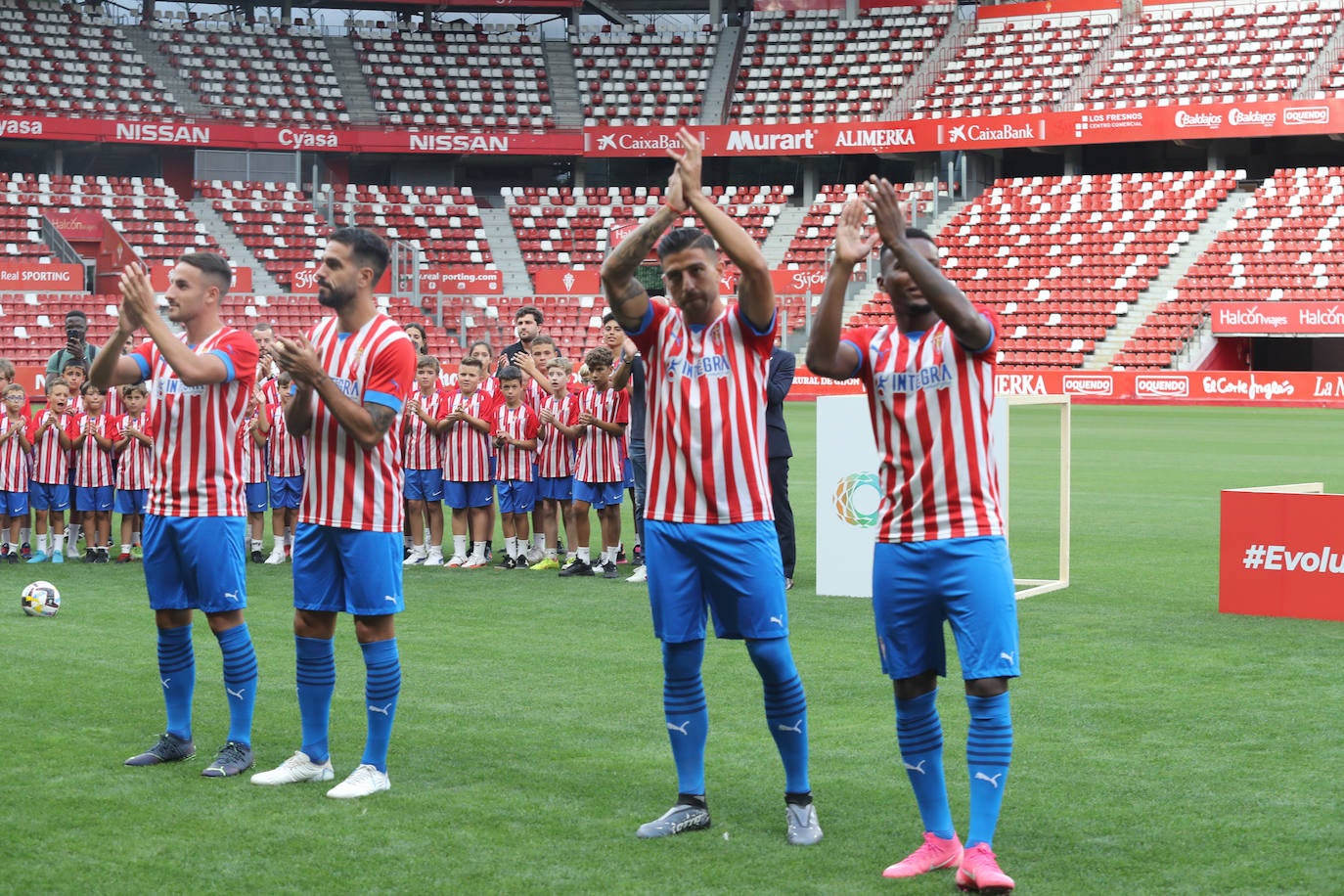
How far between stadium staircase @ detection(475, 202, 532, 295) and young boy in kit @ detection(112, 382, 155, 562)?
28.0m

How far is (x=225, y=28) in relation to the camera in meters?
46.6

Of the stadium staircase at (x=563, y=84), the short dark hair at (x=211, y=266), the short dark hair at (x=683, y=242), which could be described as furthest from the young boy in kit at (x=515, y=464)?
the stadium staircase at (x=563, y=84)

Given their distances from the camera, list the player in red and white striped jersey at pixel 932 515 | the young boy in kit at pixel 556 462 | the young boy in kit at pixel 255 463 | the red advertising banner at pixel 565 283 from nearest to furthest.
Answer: the player in red and white striped jersey at pixel 932 515 < the young boy in kit at pixel 556 462 < the young boy in kit at pixel 255 463 < the red advertising banner at pixel 565 283

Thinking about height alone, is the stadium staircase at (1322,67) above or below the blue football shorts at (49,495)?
above

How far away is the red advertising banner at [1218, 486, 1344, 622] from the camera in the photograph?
31.1 feet

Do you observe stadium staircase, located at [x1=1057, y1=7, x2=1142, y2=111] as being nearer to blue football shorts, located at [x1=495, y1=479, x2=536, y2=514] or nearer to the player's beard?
blue football shorts, located at [x1=495, y1=479, x2=536, y2=514]

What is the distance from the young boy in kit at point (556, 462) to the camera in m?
12.7

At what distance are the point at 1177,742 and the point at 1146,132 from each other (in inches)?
1468

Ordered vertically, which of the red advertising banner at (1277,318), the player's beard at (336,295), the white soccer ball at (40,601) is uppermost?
the red advertising banner at (1277,318)

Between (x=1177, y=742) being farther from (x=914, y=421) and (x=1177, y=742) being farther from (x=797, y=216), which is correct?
(x=797, y=216)

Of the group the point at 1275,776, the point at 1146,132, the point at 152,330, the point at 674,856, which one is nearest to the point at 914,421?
the point at 674,856

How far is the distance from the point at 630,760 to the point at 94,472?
865cm

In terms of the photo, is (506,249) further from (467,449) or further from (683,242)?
(683,242)

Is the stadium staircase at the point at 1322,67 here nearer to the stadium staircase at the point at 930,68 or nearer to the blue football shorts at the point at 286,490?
the stadium staircase at the point at 930,68
